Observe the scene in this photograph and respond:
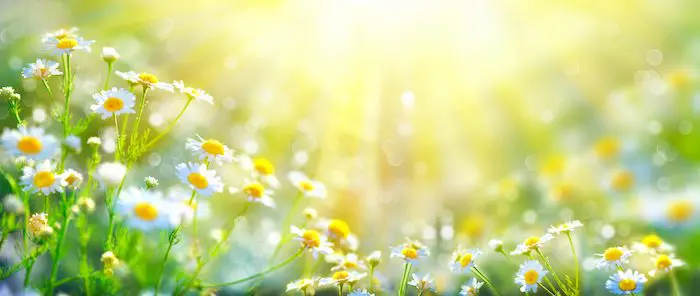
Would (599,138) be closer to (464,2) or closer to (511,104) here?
(511,104)

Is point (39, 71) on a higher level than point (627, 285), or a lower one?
lower

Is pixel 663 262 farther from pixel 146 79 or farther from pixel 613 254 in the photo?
pixel 146 79

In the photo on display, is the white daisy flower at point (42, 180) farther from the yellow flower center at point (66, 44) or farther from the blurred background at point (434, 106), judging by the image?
the blurred background at point (434, 106)

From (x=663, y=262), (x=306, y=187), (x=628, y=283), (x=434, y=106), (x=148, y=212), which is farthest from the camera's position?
(x=434, y=106)

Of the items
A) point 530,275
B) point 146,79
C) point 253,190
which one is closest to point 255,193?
point 253,190

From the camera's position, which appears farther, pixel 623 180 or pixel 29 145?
pixel 623 180
